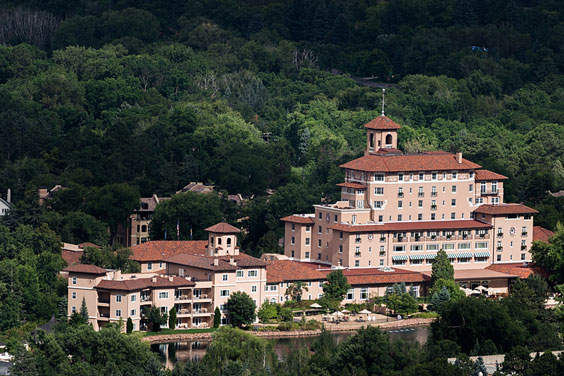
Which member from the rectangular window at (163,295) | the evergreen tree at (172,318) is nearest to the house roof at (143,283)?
the rectangular window at (163,295)

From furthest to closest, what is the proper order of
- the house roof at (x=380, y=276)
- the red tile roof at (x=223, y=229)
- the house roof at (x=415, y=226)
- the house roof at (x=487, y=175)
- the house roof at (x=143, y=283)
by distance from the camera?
the house roof at (x=487, y=175), the house roof at (x=415, y=226), the house roof at (x=380, y=276), the red tile roof at (x=223, y=229), the house roof at (x=143, y=283)

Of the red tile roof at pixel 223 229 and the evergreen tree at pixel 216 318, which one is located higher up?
the red tile roof at pixel 223 229

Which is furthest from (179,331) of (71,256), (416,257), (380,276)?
(416,257)

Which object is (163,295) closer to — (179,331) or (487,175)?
(179,331)

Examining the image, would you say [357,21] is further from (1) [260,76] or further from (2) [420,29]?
(1) [260,76]

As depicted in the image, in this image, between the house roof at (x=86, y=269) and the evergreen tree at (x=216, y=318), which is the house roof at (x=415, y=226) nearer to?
the evergreen tree at (x=216, y=318)

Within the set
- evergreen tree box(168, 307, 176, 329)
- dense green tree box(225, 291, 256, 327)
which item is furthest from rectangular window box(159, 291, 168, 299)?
dense green tree box(225, 291, 256, 327)
